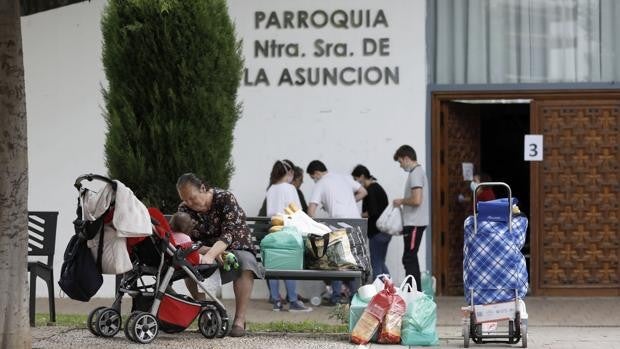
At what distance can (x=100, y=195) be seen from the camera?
9.87 metres

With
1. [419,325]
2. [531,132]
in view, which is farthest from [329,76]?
[419,325]

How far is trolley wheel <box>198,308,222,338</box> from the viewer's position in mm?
10383

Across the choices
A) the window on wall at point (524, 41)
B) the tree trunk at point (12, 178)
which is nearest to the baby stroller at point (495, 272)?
the tree trunk at point (12, 178)

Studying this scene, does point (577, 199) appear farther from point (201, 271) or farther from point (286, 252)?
point (201, 271)

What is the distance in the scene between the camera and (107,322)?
34.0ft

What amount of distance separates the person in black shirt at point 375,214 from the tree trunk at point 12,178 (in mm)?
6608

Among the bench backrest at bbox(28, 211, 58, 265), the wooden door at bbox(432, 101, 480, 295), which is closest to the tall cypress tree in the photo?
the bench backrest at bbox(28, 211, 58, 265)

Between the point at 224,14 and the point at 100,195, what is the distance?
2.39 m

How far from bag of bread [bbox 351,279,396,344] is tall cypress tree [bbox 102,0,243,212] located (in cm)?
195

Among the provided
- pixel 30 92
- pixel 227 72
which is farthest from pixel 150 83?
pixel 30 92

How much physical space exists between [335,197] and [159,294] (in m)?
5.06

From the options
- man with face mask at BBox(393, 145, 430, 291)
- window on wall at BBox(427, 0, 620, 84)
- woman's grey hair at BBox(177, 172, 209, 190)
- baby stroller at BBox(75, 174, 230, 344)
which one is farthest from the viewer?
window on wall at BBox(427, 0, 620, 84)

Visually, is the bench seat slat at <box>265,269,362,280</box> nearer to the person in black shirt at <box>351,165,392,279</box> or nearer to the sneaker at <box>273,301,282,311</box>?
the sneaker at <box>273,301,282,311</box>

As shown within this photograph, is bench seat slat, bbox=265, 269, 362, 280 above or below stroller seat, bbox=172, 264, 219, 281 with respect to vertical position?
below
